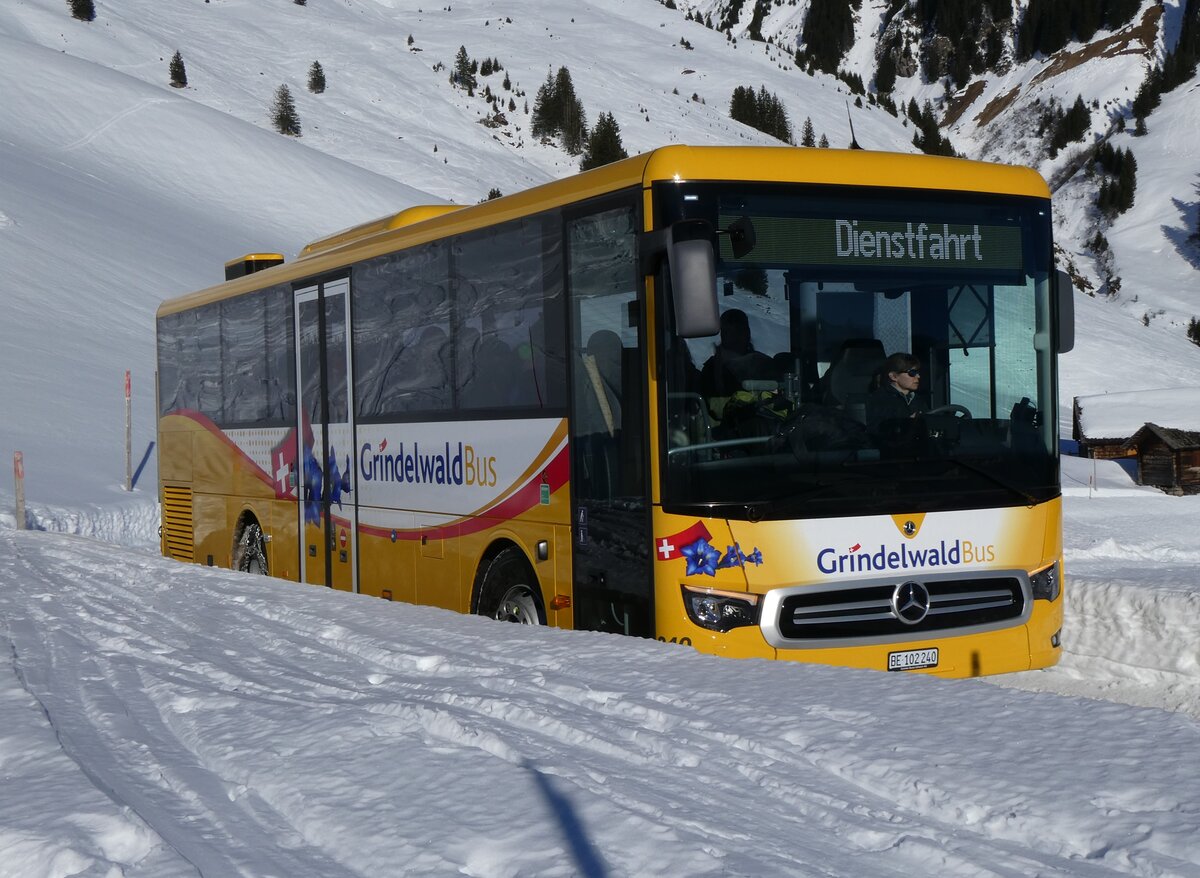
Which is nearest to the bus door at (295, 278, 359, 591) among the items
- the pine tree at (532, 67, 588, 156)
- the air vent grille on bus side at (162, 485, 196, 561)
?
the air vent grille on bus side at (162, 485, 196, 561)

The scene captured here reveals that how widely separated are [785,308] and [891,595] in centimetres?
139

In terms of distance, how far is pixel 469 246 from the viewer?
941 centimetres

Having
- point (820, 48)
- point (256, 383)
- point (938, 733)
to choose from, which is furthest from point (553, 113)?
point (938, 733)

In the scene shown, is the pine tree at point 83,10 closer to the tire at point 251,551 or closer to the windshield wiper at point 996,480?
the tire at point 251,551

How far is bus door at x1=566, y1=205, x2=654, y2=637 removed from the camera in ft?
24.7

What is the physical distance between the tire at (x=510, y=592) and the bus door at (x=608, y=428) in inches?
23.9

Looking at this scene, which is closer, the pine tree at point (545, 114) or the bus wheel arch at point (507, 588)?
the bus wheel arch at point (507, 588)

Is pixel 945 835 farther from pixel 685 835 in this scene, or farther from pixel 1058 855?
pixel 685 835

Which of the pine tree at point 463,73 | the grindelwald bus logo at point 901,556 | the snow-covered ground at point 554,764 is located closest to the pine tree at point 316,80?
the pine tree at point 463,73

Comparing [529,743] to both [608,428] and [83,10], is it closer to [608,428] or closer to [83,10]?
[608,428]

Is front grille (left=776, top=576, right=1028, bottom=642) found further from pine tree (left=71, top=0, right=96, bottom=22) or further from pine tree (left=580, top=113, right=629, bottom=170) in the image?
pine tree (left=71, top=0, right=96, bottom=22)

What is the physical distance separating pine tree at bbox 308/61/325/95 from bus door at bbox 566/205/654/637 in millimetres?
93822

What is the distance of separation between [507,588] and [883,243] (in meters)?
2.96

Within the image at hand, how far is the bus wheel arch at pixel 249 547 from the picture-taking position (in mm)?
13273
